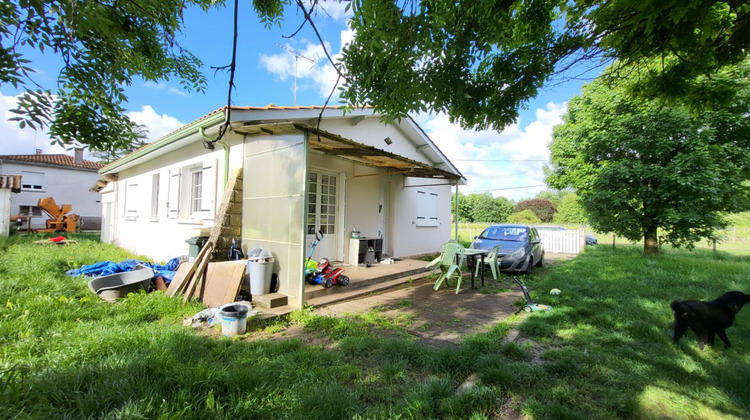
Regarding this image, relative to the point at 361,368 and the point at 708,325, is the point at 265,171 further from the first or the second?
the point at 708,325

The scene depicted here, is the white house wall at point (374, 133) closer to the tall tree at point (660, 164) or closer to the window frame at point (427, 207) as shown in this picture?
the window frame at point (427, 207)

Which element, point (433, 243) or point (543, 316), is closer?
point (543, 316)

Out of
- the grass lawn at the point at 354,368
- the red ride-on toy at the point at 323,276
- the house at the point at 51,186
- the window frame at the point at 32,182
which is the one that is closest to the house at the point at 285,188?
the red ride-on toy at the point at 323,276

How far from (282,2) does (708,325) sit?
247 inches

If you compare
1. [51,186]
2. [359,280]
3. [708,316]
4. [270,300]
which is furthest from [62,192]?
[708,316]

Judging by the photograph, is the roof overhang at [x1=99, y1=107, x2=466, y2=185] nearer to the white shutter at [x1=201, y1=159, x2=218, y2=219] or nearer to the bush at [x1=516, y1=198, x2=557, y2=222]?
the white shutter at [x1=201, y1=159, x2=218, y2=219]

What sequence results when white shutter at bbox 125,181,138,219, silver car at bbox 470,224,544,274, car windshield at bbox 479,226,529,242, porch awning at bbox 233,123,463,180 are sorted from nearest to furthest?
porch awning at bbox 233,123,463,180, silver car at bbox 470,224,544,274, car windshield at bbox 479,226,529,242, white shutter at bbox 125,181,138,219

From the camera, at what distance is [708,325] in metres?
3.62

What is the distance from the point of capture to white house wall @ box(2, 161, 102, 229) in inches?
774

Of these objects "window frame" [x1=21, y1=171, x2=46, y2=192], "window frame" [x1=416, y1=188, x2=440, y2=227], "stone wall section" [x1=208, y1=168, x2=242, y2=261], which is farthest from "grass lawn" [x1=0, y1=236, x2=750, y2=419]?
"window frame" [x1=21, y1=171, x2=46, y2=192]

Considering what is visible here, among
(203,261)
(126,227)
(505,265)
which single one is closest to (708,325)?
(505,265)

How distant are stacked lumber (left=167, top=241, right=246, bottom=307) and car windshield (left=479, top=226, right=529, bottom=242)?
7.64 m

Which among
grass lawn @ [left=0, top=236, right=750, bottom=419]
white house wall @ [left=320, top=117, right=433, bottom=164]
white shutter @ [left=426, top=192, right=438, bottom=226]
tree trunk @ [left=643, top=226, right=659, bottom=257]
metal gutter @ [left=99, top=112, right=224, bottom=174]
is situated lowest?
grass lawn @ [left=0, top=236, right=750, bottom=419]

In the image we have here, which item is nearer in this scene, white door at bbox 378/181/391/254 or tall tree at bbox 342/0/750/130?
tall tree at bbox 342/0/750/130
